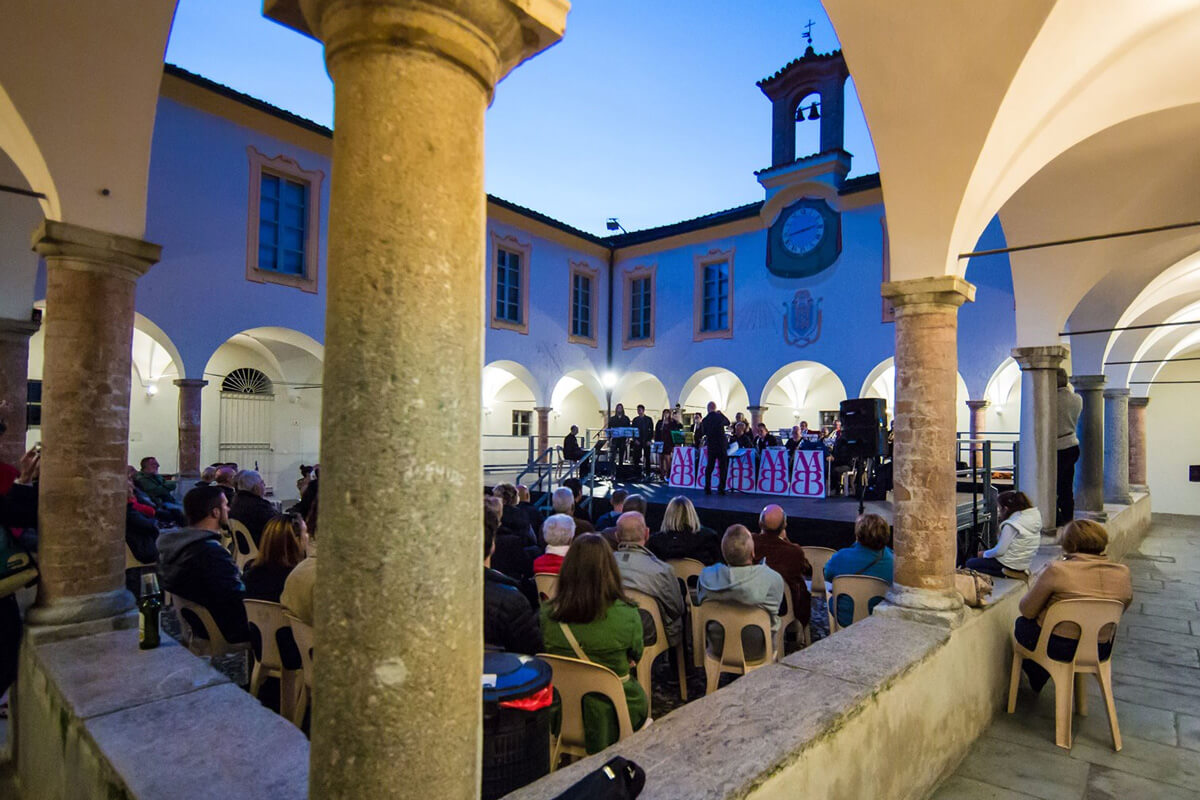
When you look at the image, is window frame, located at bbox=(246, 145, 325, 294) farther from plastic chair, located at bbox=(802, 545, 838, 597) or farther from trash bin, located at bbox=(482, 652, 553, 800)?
trash bin, located at bbox=(482, 652, 553, 800)

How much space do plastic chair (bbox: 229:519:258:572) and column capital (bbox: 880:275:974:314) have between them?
5.34m

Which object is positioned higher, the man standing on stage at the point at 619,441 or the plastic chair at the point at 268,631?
the man standing on stage at the point at 619,441

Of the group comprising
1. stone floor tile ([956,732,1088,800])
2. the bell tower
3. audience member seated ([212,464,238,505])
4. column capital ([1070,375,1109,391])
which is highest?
the bell tower

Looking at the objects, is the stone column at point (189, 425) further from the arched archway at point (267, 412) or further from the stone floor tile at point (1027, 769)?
the stone floor tile at point (1027, 769)

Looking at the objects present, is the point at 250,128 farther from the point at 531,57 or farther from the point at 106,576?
the point at 531,57

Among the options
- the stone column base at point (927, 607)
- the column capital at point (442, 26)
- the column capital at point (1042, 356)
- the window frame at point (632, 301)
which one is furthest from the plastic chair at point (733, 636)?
the window frame at point (632, 301)

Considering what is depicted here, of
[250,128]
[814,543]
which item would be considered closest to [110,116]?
[814,543]

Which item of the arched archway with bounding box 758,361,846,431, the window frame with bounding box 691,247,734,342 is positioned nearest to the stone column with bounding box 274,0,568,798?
the window frame with bounding box 691,247,734,342

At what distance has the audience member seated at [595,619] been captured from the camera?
3021mm

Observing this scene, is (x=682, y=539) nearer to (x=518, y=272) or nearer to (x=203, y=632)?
(x=203, y=632)

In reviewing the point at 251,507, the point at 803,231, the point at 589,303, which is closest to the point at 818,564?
the point at 251,507

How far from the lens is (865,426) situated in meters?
8.48

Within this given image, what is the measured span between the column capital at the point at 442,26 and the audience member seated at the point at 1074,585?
4.13m

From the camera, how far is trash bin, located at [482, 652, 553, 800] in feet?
7.04
